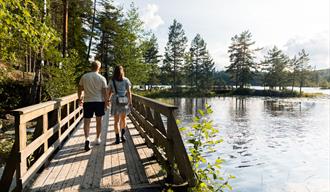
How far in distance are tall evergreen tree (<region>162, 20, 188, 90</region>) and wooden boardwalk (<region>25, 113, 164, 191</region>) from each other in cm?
5493

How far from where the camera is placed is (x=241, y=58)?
221 ft

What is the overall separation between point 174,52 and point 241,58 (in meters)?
18.0

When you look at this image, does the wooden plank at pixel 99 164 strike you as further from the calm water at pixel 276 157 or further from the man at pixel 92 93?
the calm water at pixel 276 157

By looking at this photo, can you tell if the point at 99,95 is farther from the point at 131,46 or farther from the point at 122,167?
the point at 131,46

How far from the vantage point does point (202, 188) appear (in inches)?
146

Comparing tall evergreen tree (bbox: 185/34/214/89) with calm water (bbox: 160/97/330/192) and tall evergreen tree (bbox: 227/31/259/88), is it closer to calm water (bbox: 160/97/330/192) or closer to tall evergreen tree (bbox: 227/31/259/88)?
tall evergreen tree (bbox: 227/31/259/88)

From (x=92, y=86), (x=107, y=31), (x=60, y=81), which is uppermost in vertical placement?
(x=107, y=31)

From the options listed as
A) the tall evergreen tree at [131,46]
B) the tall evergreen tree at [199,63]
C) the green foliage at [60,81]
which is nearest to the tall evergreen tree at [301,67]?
the tall evergreen tree at [199,63]

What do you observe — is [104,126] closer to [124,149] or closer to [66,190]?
[124,149]

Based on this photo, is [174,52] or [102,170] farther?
[174,52]

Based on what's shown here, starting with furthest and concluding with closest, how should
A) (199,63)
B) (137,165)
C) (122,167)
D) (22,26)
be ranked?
(199,63) → (22,26) → (137,165) → (122,167)

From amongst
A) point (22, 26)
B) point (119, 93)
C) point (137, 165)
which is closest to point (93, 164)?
point (137, 165)

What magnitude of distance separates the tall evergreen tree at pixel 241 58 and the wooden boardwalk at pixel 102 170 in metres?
63.8

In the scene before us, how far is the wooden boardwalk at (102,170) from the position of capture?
12.5ft
